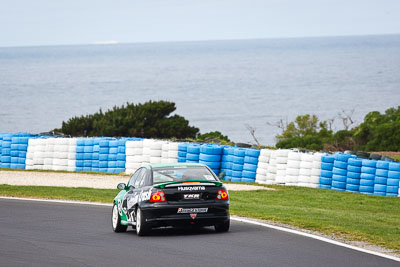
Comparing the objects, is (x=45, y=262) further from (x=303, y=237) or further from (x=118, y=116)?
(x=118, y=116)

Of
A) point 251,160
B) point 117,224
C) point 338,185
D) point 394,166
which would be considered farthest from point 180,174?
point 251,160

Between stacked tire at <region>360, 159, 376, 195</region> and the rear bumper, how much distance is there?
38.6 ft

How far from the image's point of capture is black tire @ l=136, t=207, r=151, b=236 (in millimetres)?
13008

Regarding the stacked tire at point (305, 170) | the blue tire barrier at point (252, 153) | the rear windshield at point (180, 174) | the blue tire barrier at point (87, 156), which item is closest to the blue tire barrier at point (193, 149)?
the blue tire barrier at point (252, 153)

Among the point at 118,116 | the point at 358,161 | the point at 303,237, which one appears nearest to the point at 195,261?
the point at 303,237

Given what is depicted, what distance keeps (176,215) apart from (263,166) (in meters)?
14.2

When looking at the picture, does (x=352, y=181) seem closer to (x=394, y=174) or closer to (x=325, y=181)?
(x=325, y=181)

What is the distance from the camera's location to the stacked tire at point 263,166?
86.4 feet

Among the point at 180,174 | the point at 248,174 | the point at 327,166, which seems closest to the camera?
the point at 180,174

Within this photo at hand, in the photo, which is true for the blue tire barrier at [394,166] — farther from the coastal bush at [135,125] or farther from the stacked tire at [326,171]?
Result: the coastal bush at [135,125]

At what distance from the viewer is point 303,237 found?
12820 millimetres

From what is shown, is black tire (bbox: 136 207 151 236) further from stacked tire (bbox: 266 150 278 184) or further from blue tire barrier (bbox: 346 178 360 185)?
stacked tire (bbox: 266 150 278 184)

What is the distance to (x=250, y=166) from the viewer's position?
27125 millimetres

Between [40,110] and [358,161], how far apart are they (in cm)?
11958
